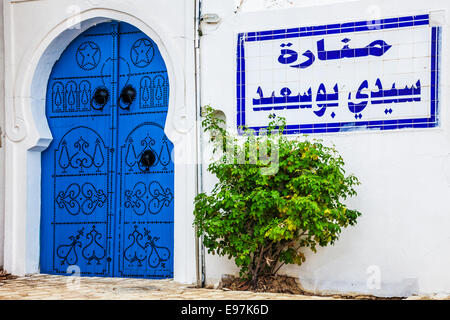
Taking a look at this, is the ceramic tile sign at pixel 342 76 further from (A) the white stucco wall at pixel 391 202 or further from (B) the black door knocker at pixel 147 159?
(B) the black door knocker at pixel 147 159

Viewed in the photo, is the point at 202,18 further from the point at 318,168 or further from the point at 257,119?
the point at 318,168

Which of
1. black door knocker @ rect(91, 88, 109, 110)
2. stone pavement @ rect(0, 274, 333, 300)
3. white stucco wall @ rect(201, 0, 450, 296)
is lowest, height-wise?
stone pavement @ rect(0, 274, 333, 300)

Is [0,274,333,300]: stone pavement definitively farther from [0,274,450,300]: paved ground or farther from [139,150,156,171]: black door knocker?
[139,150,156,171]: black door knocker

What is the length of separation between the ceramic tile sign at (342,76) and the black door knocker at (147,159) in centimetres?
106

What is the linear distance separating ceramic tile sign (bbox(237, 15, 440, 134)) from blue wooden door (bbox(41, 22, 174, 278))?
3.46 feet

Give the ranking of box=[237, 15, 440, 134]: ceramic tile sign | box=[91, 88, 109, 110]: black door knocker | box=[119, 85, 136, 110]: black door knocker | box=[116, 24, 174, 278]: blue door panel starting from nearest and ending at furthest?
box=[237, 15, 440, 134]: ceramic tile sign, box=[116, 24, 174, 278]: blue door panel, box=[119, 85, 136, 110]: black door knocker, box=[91, 88, 109, 110]: black door knocker

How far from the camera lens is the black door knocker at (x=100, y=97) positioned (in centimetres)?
728

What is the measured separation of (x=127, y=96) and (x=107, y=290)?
207 cm

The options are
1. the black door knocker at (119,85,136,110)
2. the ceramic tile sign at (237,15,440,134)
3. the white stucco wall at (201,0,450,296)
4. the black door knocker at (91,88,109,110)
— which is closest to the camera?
the white stucco wall at (201,0,450,296)

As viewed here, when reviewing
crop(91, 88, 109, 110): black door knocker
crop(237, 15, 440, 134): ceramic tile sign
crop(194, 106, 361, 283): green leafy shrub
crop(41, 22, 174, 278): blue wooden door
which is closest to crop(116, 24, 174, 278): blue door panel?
crop(41, 22, 174, 278): blue wooden door

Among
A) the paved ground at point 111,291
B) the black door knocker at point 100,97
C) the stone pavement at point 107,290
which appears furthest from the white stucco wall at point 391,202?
the black door knocker at point 100,97

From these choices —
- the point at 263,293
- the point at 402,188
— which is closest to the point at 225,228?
the point at 263,293

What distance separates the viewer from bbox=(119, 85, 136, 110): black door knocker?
7.16 m

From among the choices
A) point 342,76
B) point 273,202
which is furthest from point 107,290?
point 342,76
